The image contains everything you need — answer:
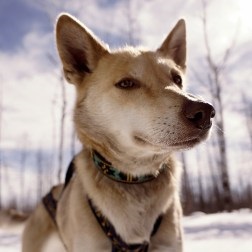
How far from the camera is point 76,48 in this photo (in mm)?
3713

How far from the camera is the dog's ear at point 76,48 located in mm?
3576

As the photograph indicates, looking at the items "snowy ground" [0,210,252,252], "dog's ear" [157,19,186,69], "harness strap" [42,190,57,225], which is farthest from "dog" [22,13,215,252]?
"snowy ground" [0,210,252,252]

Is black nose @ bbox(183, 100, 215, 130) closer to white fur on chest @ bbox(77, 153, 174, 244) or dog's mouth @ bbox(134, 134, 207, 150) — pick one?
dog's mouth @ bbox(134, 134, 207, 150)

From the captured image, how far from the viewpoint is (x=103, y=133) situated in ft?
11.1

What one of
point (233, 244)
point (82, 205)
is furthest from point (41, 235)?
point (233, 244)

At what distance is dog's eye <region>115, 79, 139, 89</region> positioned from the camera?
3283 millimetres

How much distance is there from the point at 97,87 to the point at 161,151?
0.88 meters

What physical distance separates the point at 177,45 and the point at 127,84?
121cm

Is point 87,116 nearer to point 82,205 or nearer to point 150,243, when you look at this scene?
point 82,205

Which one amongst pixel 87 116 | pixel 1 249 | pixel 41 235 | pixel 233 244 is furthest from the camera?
pixel 1 249

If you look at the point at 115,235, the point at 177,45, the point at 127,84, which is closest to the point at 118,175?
the point at 115,235

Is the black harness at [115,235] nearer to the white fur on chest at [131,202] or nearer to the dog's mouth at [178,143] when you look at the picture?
the white fur on chest at [131,202]

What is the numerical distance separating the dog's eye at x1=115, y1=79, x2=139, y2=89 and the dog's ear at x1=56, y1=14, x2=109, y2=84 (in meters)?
0.51

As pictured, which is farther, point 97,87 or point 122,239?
point 97,87
